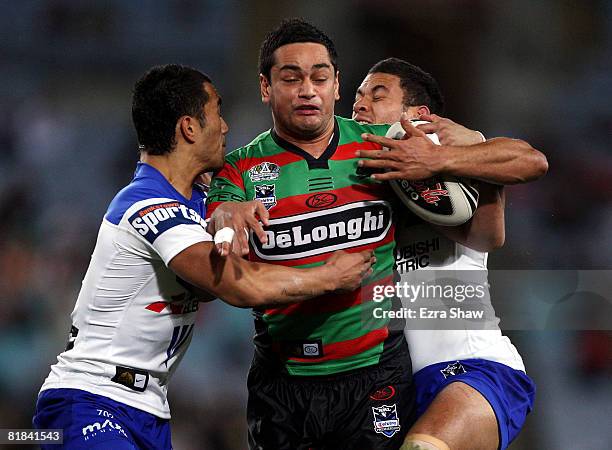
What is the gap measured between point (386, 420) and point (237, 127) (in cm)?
426

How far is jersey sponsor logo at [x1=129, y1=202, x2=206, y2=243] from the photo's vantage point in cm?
294

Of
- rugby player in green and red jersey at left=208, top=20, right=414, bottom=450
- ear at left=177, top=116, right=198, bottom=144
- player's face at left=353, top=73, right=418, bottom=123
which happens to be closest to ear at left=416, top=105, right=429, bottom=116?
player's face at left=353, top=73, right=418, bottom=123

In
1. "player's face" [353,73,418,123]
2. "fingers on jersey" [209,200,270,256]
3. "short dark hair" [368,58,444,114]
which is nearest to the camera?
"fingers on jersey" [209,200,270,256]

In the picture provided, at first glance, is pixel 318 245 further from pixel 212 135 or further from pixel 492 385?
pixel 492 385

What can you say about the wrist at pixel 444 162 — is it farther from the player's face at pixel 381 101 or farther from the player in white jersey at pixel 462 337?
the player's face at pixel 381 101

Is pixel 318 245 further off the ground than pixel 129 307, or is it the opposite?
pixel 318 245

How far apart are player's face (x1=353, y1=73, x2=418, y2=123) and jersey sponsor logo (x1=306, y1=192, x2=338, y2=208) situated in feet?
2.34

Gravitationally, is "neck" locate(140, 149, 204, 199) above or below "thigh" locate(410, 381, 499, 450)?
above

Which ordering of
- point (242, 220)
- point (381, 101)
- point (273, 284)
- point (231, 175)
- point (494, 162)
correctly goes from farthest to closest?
point (381, 101)
point (231, 175)
point (494, 162)
point (273, 284)
point (242, 220)

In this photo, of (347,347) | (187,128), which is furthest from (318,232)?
(187,128)

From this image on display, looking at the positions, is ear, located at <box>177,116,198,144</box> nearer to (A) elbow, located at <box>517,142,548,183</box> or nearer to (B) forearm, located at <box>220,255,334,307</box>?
(B) forearm, located at <box>220,255,334,307</box>

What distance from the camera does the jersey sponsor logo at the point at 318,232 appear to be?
3.16 m

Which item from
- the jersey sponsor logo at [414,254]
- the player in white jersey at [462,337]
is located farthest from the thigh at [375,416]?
the jersey sponsor logo at [414,254]

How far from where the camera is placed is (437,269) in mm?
3424
